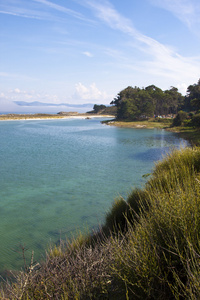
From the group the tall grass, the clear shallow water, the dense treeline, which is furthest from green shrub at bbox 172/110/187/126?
the tall grass

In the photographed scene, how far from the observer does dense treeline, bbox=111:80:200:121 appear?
235ft

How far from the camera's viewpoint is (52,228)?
8734 mm

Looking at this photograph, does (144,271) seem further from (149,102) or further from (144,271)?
(149,102)

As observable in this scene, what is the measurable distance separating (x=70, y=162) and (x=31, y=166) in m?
3.37

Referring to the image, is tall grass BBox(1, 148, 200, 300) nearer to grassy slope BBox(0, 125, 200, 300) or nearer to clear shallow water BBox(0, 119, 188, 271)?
grassy slope BBox(0, 125, 200, 300)

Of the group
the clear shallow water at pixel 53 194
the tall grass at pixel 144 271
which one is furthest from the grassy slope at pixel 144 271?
the clear shallow water at pixel 53 194

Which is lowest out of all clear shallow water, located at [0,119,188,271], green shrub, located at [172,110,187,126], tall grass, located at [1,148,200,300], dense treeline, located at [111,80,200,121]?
clear shallow water, located at [0,119,188,271]

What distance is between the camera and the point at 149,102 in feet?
237

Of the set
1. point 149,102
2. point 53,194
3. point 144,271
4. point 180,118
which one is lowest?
point 53,194

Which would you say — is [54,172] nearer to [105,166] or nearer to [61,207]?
[105,166]

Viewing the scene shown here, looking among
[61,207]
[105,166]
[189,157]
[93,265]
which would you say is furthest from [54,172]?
[93,265]

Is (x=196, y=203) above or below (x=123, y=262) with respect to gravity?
above

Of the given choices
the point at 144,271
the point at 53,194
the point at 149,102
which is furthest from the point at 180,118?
the point at 144,271

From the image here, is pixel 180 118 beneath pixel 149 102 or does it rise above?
beneath
